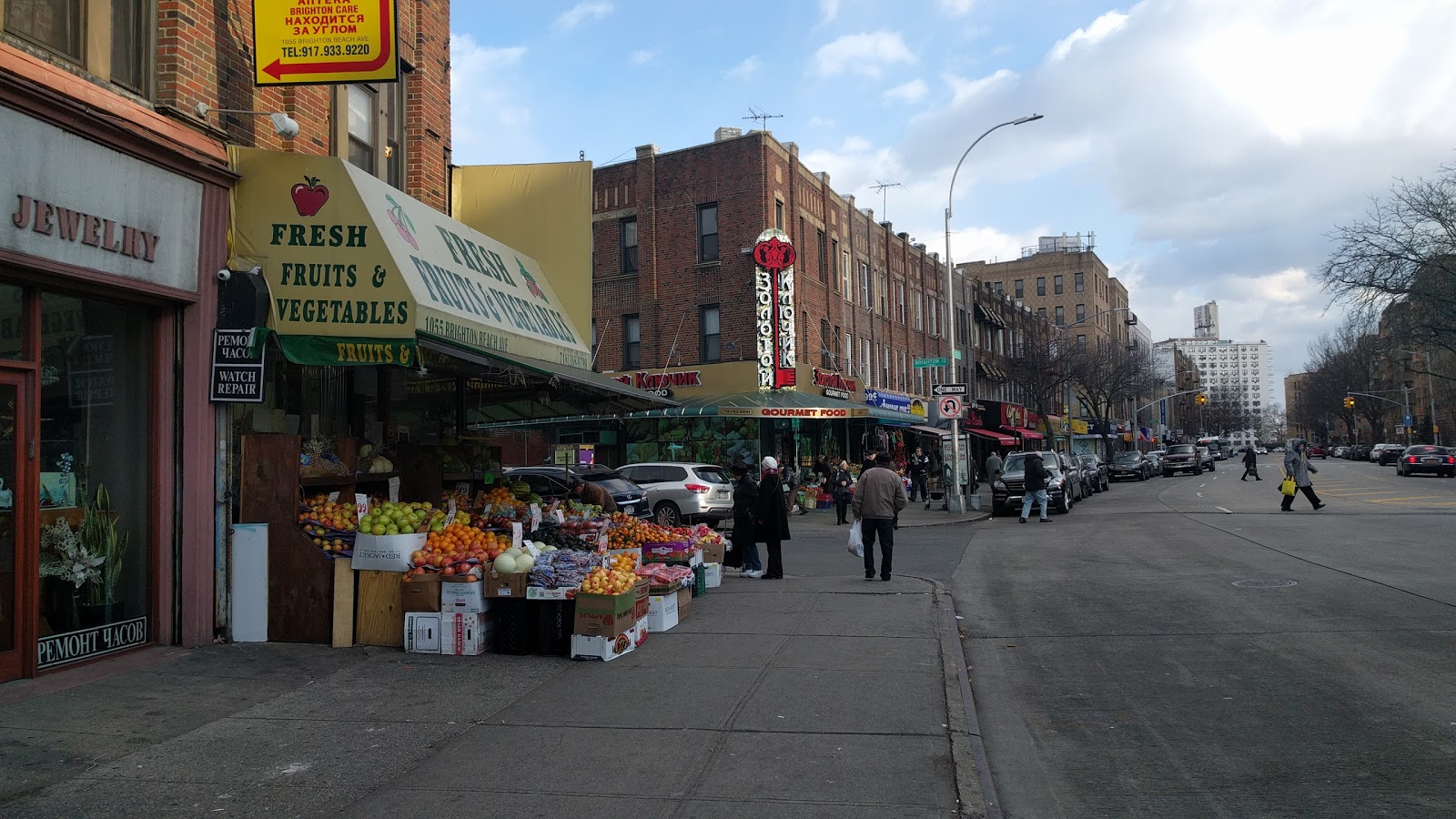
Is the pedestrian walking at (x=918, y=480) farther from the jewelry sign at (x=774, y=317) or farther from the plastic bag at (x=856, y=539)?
the plastic bag at (x=856, y=539)

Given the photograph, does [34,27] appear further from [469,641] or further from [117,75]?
[469,641]

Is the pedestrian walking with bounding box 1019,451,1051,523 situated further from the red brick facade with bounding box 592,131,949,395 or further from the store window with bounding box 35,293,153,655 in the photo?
the store window with bounding box 35,293,153,655

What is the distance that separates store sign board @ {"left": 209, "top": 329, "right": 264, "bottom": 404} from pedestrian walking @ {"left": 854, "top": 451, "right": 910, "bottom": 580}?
7292mm

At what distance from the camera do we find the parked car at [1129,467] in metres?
49.9

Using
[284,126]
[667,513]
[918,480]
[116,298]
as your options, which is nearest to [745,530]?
[284,126]

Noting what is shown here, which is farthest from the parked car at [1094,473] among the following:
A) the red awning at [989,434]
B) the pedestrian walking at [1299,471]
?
the pedestrian walking at [1299,471]

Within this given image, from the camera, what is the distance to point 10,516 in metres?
6.68

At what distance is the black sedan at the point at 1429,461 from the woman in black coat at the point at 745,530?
146 feet

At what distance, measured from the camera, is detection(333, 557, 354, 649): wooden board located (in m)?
8.31

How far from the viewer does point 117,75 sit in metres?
7.89

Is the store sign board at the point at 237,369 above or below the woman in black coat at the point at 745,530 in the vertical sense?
above

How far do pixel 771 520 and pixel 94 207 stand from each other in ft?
Answer: 27.8

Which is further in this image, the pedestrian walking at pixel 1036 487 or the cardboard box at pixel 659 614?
the pedestrian walking at pixel 1036 487

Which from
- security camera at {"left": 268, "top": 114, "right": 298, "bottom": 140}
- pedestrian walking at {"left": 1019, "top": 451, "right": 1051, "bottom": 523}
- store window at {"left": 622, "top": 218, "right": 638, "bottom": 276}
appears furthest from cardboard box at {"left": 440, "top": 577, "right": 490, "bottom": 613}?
store window at {"left": 622, "top": 218, "right": 638, "bottom": 276}
